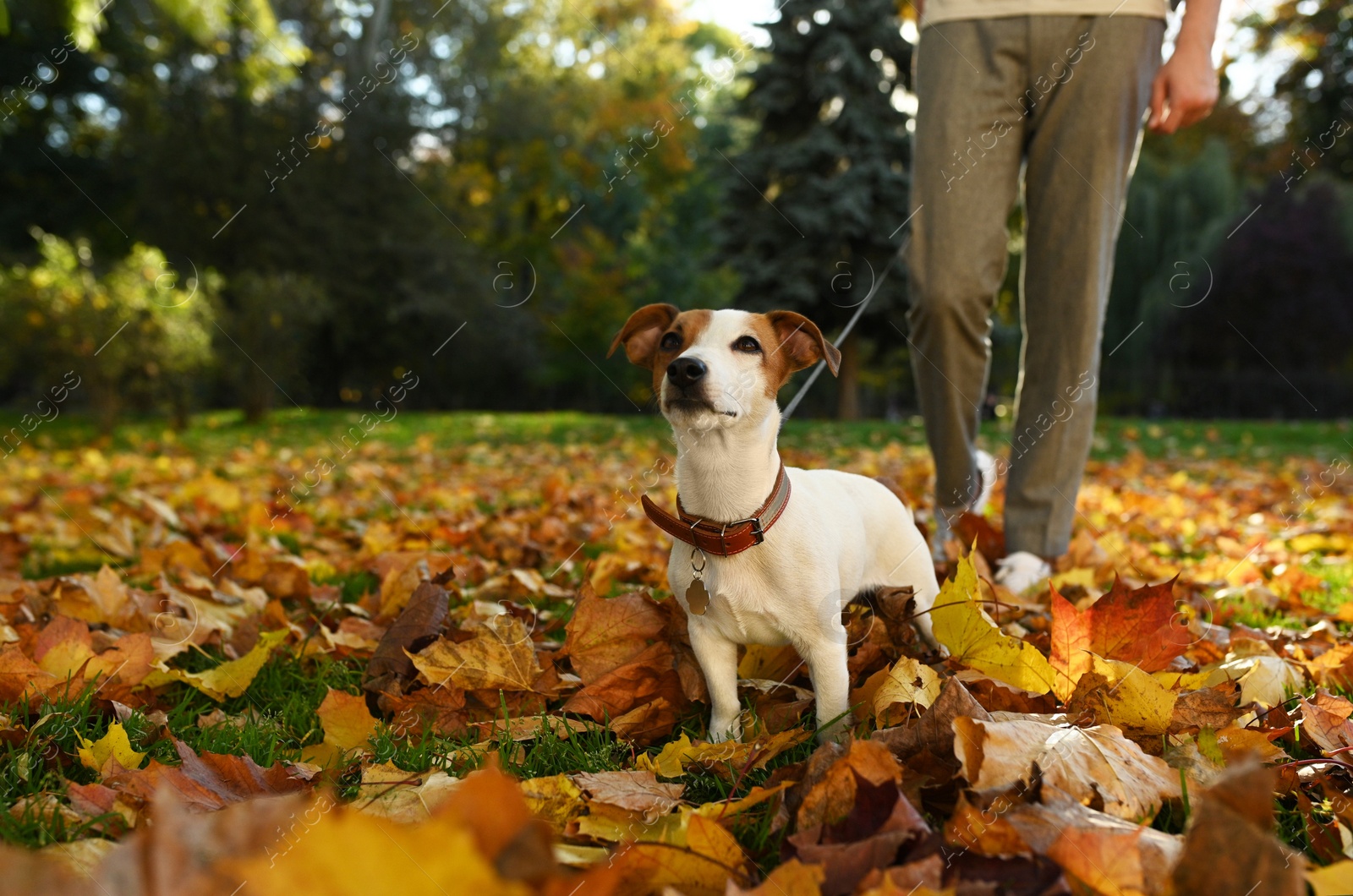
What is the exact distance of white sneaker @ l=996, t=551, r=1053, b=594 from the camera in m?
2.63

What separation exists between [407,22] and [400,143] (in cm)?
371

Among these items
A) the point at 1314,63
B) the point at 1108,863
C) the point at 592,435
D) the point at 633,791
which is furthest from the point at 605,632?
the point at 1314,63

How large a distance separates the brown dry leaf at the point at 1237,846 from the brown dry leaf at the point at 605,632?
1148 millimetres

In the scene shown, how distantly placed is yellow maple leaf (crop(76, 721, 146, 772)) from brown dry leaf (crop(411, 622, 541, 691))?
1.60 ft

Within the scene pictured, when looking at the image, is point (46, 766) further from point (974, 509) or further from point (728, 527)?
point (974, 509)

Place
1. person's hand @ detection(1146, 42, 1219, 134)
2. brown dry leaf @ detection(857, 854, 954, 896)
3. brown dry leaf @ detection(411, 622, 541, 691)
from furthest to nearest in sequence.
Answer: person's hand @ detection(1146, 42, 1219, 134) → brown dry leaf @ detection(411, 622, 541, 691) → brown dry leaf @ detection(857, 854, 954, 896)

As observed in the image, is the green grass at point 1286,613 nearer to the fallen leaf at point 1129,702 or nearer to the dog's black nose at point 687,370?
the fallen leaf at point 1129,702

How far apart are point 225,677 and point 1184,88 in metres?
3.04

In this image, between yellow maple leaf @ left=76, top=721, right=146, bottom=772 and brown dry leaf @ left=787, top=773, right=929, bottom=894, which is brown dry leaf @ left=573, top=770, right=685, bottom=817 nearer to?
brown dry leaf @ left=787, top=773, right=929, bottom=894

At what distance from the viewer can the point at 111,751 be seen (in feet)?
4.85

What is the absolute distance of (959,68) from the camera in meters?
2.71

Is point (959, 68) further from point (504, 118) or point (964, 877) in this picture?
point (504, 118)

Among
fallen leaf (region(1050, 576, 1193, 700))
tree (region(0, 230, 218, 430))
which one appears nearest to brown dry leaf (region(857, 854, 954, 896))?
fallen leaf (region(1050, 576, 1193, 700))

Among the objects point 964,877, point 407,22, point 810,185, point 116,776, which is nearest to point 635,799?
point 964,877
